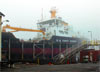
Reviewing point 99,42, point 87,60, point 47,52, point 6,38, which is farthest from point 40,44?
point 99,42

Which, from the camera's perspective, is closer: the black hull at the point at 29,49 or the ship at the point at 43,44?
the ship at the point at 43,44

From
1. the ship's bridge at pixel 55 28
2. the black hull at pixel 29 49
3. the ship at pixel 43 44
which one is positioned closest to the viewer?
the ship at pixel 43 44

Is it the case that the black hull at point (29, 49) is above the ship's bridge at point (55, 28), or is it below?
below

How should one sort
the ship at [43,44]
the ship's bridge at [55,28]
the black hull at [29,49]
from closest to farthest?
the ship at [43,44]
the black hull at [29,49]
the ship's bridge at [55,28]

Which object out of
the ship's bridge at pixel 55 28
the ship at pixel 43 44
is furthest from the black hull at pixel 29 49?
the ship's bridge at pixel 55 28

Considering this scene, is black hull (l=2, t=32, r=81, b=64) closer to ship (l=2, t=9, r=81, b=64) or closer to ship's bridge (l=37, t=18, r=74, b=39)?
ship (l=2, t=9, r=81, b=64)

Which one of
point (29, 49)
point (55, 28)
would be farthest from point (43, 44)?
point (55, 28)

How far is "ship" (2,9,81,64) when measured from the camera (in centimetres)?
2246

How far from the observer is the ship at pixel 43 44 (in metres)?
22.5

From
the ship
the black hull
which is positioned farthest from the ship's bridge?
the black hull

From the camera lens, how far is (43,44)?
25.6m

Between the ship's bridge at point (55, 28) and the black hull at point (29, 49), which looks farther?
the ship's bridge at point (55, 28)

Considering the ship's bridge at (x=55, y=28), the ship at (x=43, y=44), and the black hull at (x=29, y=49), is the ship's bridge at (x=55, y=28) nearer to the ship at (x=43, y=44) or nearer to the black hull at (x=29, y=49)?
the ship at (x=43, y=44)

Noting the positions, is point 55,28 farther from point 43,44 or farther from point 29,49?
point 29,49
